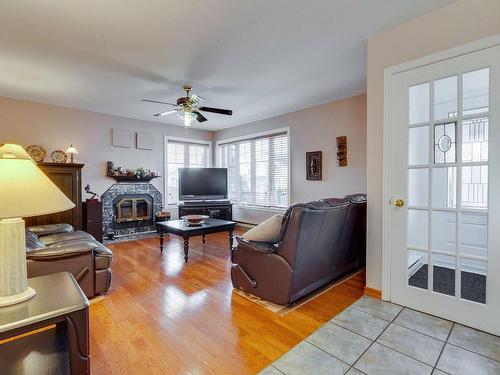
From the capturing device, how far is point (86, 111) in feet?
16.6

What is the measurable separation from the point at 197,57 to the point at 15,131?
12.0ft

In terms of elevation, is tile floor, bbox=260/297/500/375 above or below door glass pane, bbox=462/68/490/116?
below

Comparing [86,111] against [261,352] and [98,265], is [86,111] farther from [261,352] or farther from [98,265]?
[261,352]

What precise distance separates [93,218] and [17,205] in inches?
161

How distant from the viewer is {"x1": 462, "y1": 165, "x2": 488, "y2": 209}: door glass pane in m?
2.00

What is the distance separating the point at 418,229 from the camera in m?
2.34

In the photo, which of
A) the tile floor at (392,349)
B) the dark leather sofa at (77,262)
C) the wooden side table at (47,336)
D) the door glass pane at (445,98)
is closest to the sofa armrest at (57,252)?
the dark leather sofa at (77,262)

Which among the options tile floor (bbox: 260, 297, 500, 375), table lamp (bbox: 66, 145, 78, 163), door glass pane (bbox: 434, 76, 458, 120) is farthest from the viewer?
table lamp (bbox: 66, 145, 78, 163)

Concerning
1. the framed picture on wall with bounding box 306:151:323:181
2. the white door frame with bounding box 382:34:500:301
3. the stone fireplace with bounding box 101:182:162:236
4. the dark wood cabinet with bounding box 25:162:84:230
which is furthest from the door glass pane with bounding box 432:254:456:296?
the stone fireplace with bounding box 101:182:162:236

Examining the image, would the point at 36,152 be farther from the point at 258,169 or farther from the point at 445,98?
the point at 445,98

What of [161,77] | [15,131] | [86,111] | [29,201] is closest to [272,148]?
[161,77]

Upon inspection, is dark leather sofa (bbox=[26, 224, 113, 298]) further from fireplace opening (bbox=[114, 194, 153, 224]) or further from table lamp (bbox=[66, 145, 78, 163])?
fireplace opening (bbox=[114, 194, 153, 224])

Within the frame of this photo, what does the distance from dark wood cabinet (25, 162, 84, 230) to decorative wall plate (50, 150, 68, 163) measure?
517mm

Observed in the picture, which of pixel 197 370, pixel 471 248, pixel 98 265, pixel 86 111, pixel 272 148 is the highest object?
pixel 86 111
